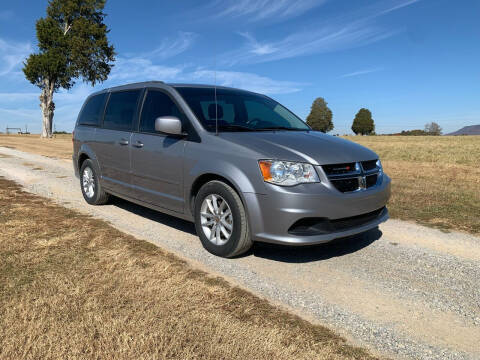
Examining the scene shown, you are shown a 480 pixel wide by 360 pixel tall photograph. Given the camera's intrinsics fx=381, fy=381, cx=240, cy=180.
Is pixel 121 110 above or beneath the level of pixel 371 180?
above

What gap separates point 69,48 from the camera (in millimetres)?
32531

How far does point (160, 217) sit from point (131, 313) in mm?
3056

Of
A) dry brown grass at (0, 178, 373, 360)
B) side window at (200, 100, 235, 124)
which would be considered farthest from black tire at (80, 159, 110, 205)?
side window at (200, 100, 235, 124)

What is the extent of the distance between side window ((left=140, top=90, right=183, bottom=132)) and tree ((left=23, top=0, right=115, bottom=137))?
3130 centimetres

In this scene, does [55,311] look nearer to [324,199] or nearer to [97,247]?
[97,247]

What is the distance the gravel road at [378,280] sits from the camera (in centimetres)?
255

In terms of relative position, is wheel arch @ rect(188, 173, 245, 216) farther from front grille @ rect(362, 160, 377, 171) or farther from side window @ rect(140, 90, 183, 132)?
front grille @ rect(362, 160, 377, 171)

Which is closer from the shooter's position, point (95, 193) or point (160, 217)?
point (160, 217)

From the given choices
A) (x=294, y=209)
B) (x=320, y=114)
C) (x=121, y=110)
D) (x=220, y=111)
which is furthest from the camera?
(x=320, y=114)

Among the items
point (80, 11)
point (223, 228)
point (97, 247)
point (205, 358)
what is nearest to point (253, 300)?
point (205, 358)

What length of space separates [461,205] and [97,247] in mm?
6025

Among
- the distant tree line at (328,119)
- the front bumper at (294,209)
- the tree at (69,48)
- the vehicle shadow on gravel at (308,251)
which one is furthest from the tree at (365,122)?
the front bumper at (294,209)

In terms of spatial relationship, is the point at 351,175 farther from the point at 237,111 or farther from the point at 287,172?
the point at 237,111

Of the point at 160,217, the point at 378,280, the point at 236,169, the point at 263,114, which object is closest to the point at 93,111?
the point at 160,217
